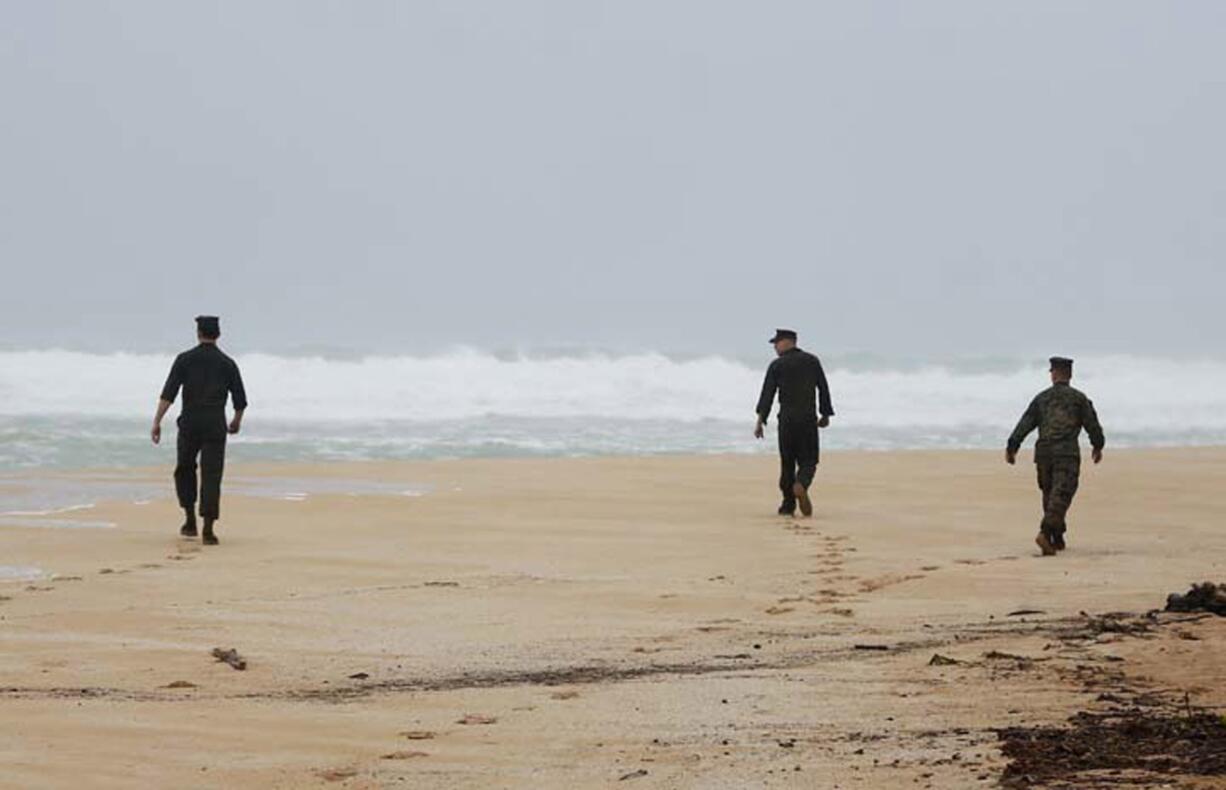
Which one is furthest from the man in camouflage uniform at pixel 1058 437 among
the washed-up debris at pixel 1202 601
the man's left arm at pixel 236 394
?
the man's left arm at pixel 236 394

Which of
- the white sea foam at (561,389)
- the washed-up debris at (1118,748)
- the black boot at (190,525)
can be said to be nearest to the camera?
the washed-up debris at (1118,748)

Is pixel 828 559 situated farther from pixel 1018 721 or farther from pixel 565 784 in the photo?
pixel 565 784

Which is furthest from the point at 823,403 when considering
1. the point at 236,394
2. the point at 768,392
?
the point at 236,394

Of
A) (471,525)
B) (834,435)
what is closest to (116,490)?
(471,525)

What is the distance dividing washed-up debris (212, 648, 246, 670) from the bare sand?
0.05 metres

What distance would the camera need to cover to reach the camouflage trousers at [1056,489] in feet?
41.7

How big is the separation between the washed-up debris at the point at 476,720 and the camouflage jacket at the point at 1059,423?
278 inches

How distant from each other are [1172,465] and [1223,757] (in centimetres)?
1784

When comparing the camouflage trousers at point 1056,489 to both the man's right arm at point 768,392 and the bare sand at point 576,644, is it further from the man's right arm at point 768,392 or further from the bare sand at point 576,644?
the man's right arm at point 768,392

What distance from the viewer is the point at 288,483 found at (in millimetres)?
18859

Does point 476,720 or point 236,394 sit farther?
point 236,394

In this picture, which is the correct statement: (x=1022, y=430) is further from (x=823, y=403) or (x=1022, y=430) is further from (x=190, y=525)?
(x=190, y=525)

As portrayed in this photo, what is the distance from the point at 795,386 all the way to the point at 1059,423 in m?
3.47

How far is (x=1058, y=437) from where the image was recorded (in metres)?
13.1
